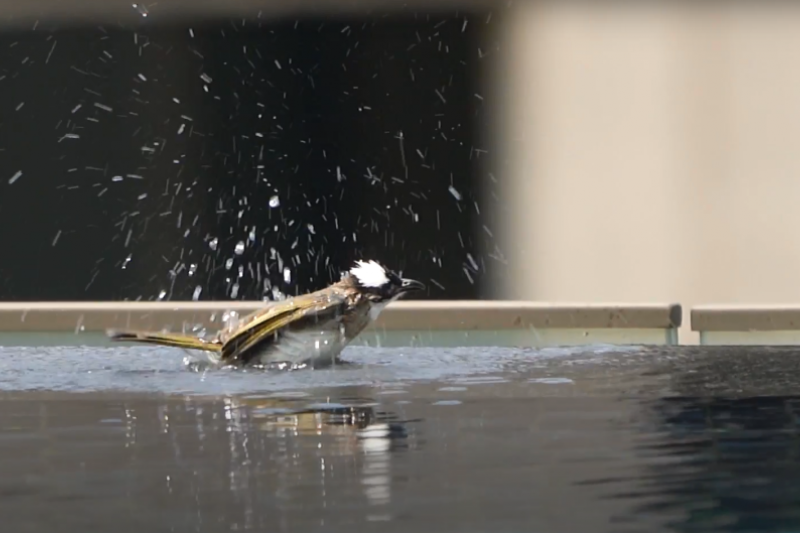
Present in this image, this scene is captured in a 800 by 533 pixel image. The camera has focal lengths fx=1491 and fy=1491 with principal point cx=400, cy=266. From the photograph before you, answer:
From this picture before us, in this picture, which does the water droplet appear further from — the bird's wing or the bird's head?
the bird's wing

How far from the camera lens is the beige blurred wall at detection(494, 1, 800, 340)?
378 inches

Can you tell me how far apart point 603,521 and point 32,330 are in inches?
192

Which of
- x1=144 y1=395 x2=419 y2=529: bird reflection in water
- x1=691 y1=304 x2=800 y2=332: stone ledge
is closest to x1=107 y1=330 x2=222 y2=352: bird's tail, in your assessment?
x1=144 y1=395 x2=419 y2=529: bird reflection in water

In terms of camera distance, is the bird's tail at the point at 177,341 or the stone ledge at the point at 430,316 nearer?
the bird's tail at the point at 177,341

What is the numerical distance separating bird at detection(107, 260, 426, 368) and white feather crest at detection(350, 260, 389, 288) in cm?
8

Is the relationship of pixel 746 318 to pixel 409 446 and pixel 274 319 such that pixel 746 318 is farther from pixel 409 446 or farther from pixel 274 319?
pixel 409 446

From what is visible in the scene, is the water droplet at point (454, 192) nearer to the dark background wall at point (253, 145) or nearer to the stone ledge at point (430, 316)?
the dark background wall at point (253, 145)

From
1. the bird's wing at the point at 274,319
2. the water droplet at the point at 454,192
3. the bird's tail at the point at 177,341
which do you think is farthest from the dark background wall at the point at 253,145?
the bird's tail at the point at 177,341

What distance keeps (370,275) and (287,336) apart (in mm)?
425

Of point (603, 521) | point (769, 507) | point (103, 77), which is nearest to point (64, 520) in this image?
point (603, 521)

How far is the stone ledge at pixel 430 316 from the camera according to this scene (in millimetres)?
6422

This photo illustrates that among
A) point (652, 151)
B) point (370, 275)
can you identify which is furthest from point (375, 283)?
point (652, 151)

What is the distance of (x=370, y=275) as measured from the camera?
4.79 meters

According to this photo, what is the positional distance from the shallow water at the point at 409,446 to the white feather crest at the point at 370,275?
33cm
